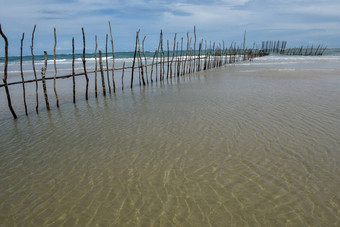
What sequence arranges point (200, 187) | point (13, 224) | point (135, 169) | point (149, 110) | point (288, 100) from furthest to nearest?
point (288, 100) → point (149, 110) → point (135, 169) → point (200, 187) → point (13, 224)

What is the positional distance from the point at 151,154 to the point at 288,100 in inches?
215

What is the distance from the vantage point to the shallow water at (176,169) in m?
2.71

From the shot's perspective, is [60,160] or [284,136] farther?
[284,136]

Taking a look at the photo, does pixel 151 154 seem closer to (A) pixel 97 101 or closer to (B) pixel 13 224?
(B) pixel 13 224

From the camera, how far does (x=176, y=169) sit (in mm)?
3629

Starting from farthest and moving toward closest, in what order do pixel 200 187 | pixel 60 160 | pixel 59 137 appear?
pixel 59 137 → pixel 60 160 → pixel 200 187

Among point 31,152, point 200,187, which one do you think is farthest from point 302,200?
point 31,152

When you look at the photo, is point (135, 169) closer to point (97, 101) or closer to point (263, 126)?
point (263, 126)

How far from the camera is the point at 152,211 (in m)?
2.77

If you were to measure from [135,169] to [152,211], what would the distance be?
1.00 m

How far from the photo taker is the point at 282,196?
9.52ft

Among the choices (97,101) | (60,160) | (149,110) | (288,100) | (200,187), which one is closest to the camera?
(200,187)

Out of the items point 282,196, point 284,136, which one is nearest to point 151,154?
point 282,196

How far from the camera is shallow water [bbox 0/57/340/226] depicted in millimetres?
2715
